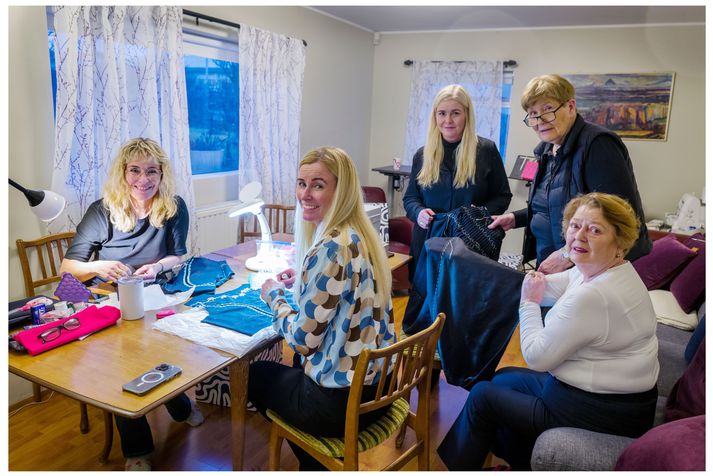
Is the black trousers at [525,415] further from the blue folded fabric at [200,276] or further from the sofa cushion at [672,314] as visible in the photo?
the sofa cushion at [672,314]

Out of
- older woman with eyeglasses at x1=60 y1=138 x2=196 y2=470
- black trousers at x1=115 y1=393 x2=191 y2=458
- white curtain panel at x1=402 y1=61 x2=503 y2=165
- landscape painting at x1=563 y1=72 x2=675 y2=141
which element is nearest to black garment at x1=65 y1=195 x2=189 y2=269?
older woman with eyeglasses at x1=60 y1=138 x2=196 y2=470

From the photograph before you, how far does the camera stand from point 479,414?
1722 millimetres

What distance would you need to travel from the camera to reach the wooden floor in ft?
6.84

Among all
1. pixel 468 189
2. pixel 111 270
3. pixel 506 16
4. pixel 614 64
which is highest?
pixel 506 16

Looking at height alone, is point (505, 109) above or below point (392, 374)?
above

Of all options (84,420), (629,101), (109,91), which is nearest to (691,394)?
(84,420)

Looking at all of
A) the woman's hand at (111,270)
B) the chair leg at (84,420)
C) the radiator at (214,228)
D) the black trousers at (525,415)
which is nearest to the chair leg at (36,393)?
the chair leg at (84,420)

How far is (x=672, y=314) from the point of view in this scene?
2766 millimetres

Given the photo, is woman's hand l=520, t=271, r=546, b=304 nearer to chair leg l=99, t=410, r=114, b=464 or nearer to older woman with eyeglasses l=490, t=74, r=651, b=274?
older woman with eyeglasses l=490, t=74, r=651, b=274

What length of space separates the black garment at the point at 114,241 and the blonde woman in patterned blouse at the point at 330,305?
2.91 ft

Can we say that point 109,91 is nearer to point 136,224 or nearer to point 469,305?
point 136,224

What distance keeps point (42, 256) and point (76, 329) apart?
1.07m

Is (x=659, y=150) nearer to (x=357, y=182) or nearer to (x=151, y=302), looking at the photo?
(x=357, y=182)

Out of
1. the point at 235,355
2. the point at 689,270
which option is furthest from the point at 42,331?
the point at 689,270
